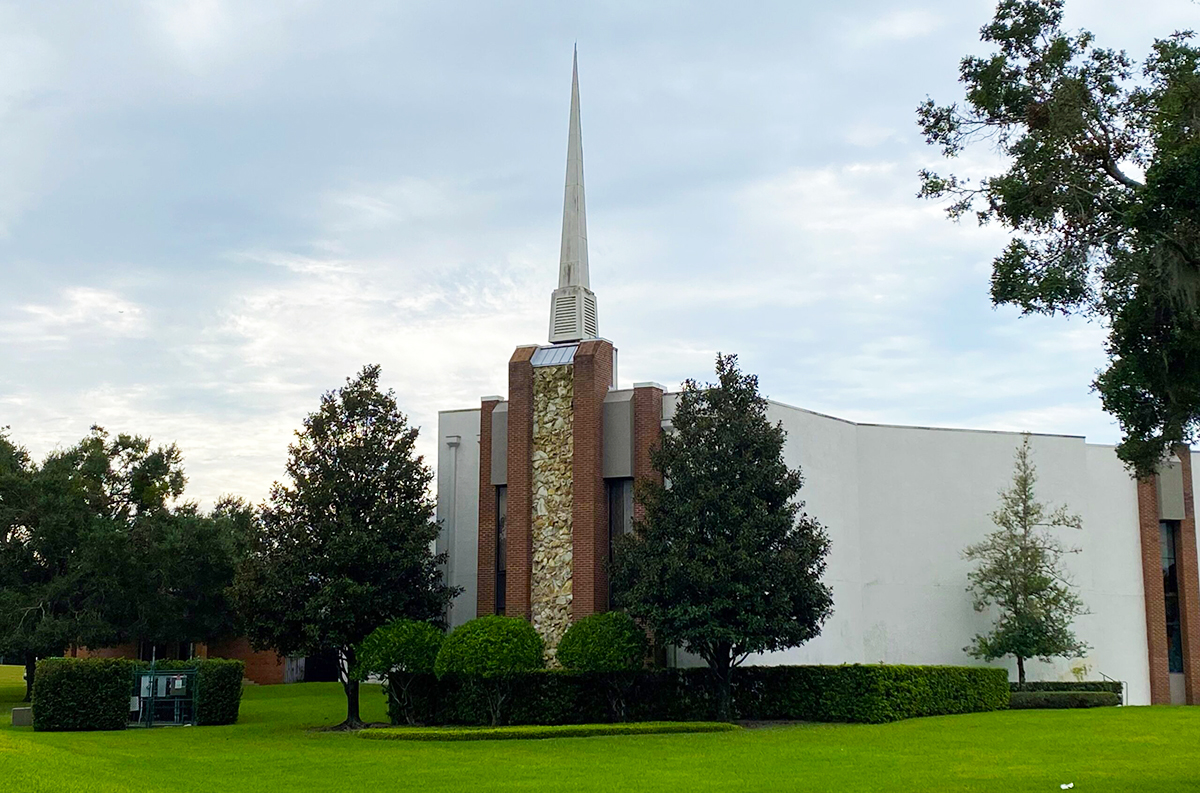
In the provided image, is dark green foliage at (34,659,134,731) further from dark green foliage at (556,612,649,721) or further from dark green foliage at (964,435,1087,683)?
dark green foliage at (964,435,1087,683)

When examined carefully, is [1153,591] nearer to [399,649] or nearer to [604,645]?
[604,645]

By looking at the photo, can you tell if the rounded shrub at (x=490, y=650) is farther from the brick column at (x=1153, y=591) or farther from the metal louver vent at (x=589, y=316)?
the brick column at (x=1153, y=591)

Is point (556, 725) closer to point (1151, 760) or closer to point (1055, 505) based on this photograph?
point (1151, 760)

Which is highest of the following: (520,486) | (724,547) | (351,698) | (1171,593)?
(520,486)

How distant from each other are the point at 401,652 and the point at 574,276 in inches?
495

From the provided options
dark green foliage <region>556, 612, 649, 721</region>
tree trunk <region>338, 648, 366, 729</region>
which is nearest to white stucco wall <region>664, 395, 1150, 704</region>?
dark green foliage <region>556, 612, 649, 721</region>

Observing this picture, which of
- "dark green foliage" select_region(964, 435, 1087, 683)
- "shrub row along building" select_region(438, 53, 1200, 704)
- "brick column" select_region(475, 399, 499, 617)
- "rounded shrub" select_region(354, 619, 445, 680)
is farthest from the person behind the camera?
"dark green foliage" select_region(964, 435, 1087, 683)

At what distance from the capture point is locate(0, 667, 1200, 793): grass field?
59.7 feet

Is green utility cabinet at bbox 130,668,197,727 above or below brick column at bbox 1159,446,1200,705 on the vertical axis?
below

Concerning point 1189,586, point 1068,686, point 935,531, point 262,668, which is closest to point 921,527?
point 935,531

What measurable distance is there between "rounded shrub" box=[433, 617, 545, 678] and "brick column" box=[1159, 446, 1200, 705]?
81.7 feet

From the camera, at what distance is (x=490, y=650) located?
31688mm

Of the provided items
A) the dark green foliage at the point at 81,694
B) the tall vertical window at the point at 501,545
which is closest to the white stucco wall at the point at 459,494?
the tall vertical window at the point at 501,545

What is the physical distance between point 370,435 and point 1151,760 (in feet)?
70.0
